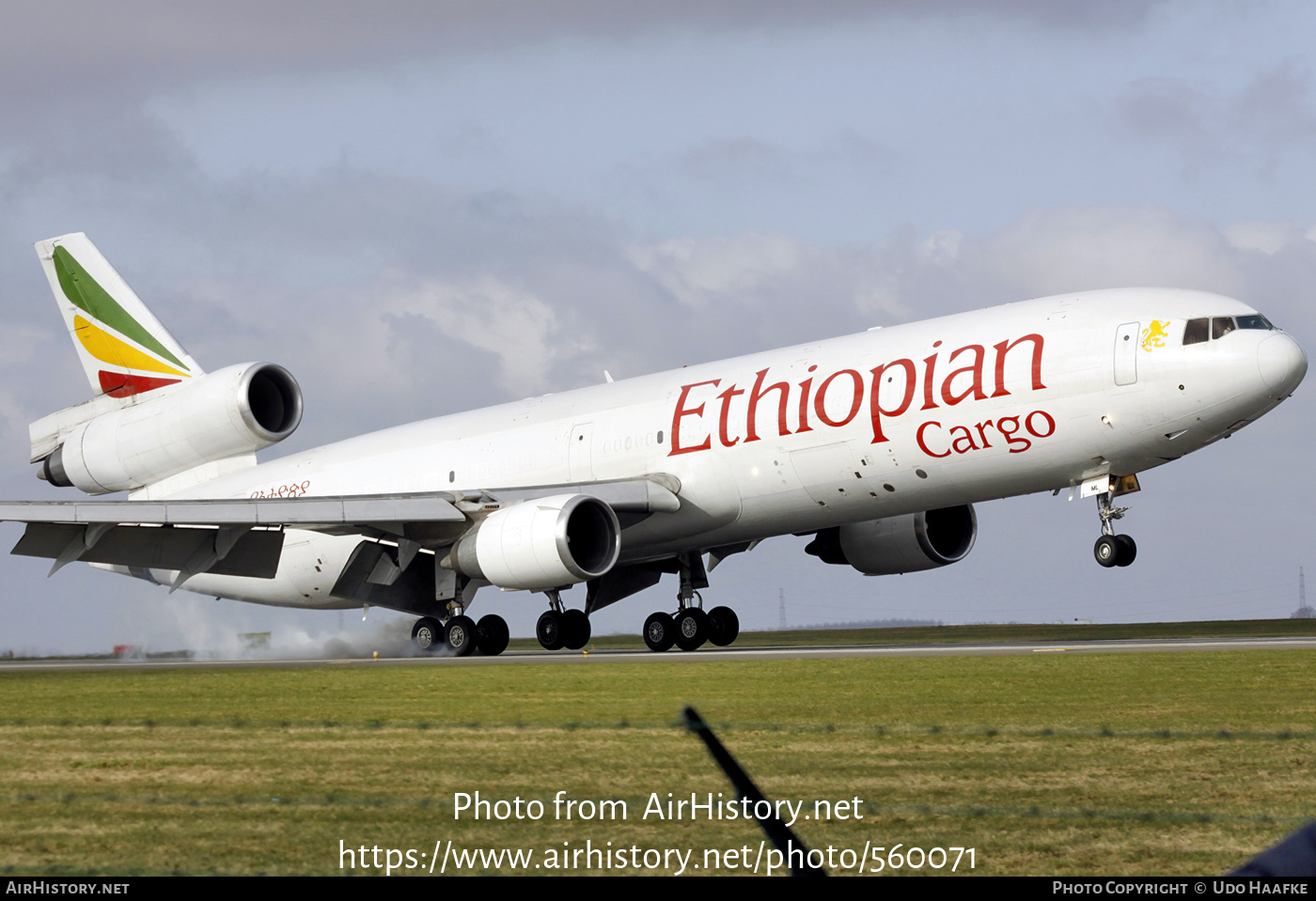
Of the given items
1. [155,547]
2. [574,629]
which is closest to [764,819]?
[574,629]

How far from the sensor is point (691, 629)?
28.0m

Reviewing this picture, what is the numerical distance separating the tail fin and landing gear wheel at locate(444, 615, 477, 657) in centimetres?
1046

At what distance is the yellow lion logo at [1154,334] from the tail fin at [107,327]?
21677 mm

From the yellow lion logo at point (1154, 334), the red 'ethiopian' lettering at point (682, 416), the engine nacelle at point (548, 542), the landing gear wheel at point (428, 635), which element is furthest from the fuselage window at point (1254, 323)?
the landing gear wheel at point (428, 635)

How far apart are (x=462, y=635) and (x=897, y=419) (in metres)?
9.55

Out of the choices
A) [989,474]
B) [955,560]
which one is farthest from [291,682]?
[955,560]

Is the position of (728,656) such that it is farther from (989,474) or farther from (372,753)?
(372,753)

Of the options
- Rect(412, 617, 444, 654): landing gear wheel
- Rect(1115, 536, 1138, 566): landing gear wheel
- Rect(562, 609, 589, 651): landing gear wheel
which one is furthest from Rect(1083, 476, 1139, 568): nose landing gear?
Rect(412, 617, 444, 654): landing gear wheel

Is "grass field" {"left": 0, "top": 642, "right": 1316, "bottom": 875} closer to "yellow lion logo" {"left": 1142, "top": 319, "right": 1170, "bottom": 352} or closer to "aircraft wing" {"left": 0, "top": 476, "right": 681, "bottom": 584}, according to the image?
"yellow lion logo" {"left": 1142, "top": 319, "right": 1170, "bottom": 352}

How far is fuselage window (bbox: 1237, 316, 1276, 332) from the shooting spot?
808 inches

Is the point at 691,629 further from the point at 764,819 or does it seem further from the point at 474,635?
the point at 764,819

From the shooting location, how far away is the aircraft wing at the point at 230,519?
2414 centimetres

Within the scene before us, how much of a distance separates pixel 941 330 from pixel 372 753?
604 inches

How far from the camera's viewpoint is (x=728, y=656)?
2181cm
